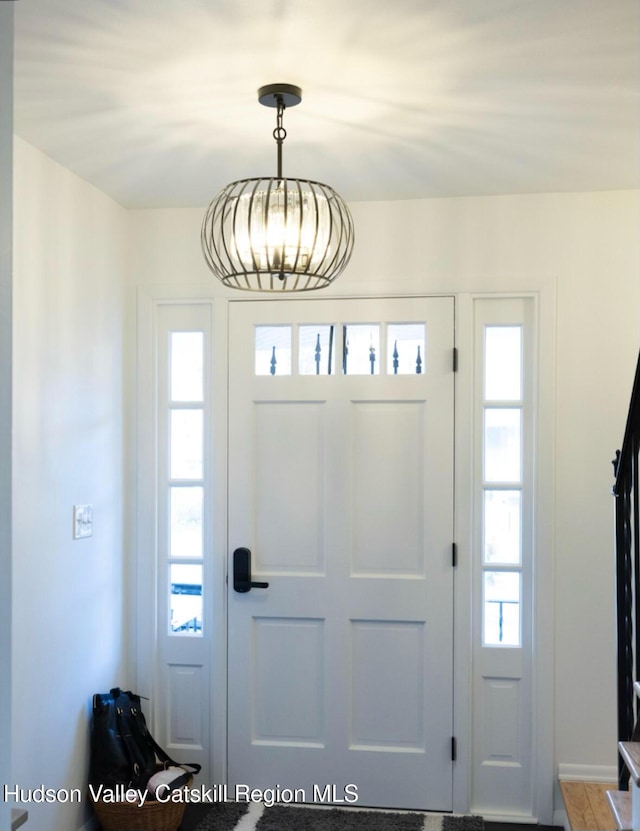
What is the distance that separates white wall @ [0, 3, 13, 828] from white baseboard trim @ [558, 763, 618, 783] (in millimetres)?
2551

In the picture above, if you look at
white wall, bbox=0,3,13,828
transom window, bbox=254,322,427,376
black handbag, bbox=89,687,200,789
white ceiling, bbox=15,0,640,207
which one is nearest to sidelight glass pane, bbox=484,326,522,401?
transom window, bbox=254,322,427,376

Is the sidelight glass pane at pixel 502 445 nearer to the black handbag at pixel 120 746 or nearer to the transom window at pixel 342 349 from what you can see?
the transom window at pixel 342 349

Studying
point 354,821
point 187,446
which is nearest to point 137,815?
point 354,821

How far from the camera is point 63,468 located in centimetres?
299

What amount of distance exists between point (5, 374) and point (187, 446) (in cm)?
228

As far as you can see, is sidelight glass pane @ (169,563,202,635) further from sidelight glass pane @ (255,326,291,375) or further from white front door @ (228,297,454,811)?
sidelight glass pane @ (255,326,291,375)

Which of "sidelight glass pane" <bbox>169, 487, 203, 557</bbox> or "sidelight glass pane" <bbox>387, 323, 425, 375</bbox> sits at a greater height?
"sidelight glass pane" <bbox>387, 323, 425, 375</bbox>

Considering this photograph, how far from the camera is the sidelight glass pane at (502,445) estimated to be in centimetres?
344

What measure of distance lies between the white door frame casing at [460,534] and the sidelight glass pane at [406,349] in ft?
0.47

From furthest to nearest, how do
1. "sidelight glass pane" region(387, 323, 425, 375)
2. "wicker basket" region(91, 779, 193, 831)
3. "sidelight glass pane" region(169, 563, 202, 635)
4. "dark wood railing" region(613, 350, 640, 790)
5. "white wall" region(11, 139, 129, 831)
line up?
"sidelight glass pane" region(169, 563, 202, 635) → "sidelight glass pane" region(387, 323, 425, 375) → "wicker basket" region(91, 779, 193, 831) → "white wall" region(11, 139, 129, 831) → "dark wood railing" region(613, 350, 640, 790)

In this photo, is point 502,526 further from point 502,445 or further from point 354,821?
point 354,821

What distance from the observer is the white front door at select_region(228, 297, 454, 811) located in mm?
3451

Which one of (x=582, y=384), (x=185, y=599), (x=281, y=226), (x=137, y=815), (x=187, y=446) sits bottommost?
(x=137, y=815)

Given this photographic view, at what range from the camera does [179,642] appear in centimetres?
360
